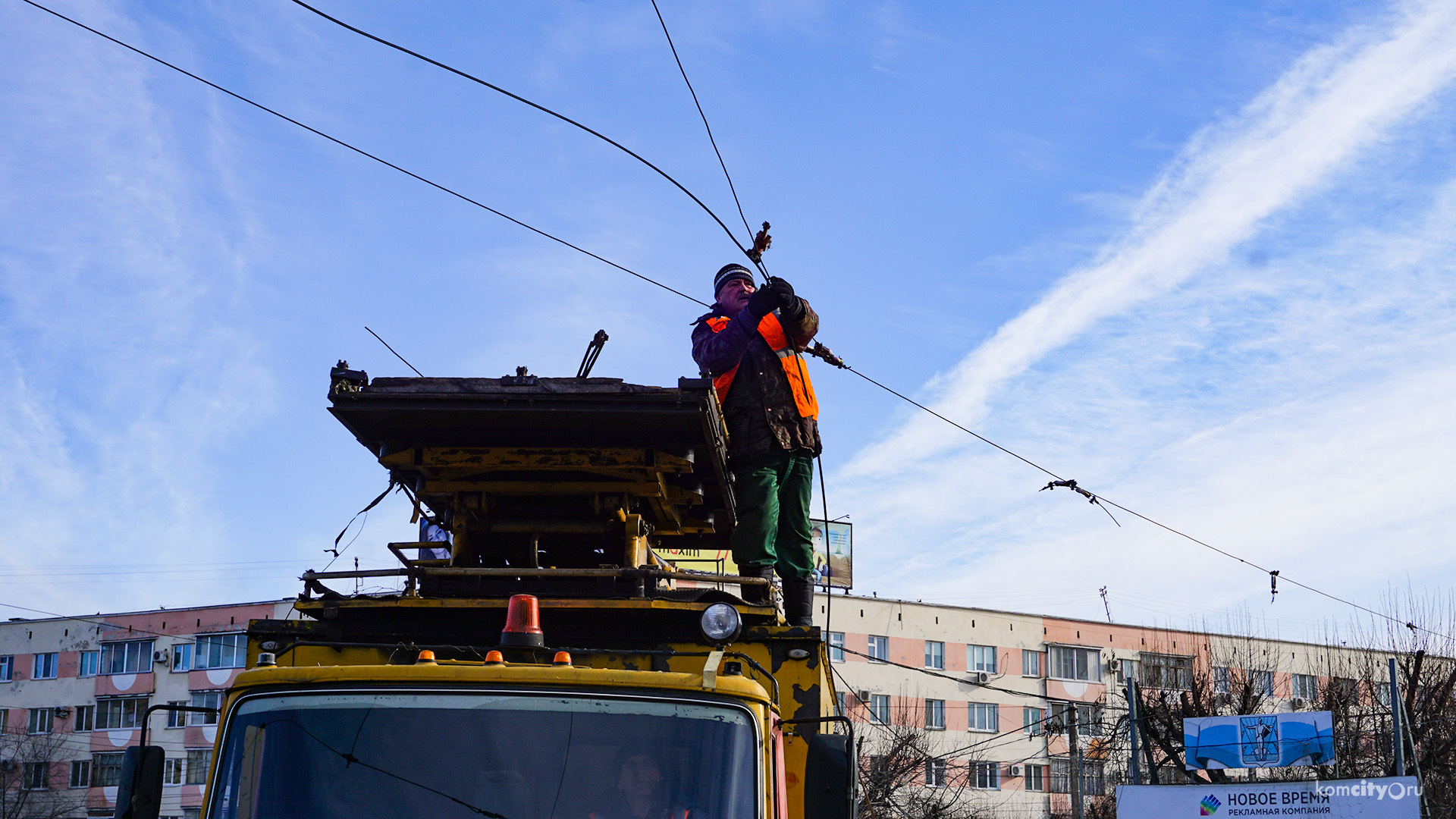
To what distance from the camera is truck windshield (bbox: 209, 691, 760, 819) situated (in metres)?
3.96

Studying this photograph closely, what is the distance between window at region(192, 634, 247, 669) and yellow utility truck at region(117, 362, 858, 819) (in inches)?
1759

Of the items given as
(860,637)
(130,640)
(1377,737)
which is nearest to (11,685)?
(130,640)

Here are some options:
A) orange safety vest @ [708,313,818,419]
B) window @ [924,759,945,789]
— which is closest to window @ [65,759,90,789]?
window @ [924,759,945,789]

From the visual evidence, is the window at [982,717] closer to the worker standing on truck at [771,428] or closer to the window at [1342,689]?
the window at [1342,689]

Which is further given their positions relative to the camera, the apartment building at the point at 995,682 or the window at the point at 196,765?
the apartment building at the point at 995,682

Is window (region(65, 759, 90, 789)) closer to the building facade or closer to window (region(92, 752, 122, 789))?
the building facade

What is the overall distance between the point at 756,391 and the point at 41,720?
5324 centimetres

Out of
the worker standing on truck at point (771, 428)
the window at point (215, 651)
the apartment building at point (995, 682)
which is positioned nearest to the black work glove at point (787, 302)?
the worker standing on truck at point (771, 428)

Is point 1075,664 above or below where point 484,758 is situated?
above

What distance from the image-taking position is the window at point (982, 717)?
52188 mm

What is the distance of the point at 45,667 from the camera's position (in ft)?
172

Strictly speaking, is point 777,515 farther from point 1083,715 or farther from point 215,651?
point 1083,715

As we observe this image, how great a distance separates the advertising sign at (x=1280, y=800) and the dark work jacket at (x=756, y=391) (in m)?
10.9

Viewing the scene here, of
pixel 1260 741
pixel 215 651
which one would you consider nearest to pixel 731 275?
pixel 1260 741
